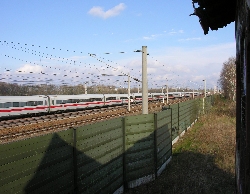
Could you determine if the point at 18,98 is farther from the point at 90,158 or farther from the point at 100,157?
the point at 90,158

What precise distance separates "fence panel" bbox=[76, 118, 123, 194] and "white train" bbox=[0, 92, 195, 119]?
2314cm

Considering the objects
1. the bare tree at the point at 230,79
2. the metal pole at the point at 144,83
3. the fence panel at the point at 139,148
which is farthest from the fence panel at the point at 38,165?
the bare tree at the point at 230,79

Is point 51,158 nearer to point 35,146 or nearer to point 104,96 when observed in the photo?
point 35,146

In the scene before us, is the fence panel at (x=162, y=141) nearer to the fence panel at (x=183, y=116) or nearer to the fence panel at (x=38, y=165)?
the fence panel at (x=38, y=165)

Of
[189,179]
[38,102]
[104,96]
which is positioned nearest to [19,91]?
[104,96]

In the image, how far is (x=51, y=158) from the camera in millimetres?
4801

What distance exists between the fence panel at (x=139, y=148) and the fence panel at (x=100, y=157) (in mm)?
351

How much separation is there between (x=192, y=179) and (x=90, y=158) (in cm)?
414

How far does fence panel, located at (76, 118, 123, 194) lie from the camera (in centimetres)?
578

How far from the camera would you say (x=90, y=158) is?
20.0 ft

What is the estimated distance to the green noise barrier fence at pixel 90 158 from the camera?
4.14 metres

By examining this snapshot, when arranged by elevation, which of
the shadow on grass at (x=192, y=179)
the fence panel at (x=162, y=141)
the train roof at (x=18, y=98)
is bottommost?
the shadow on grass at (x=192, y=179)

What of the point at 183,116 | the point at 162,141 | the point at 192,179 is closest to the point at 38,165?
the point at 192,179

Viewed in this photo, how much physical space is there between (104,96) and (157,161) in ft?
119
